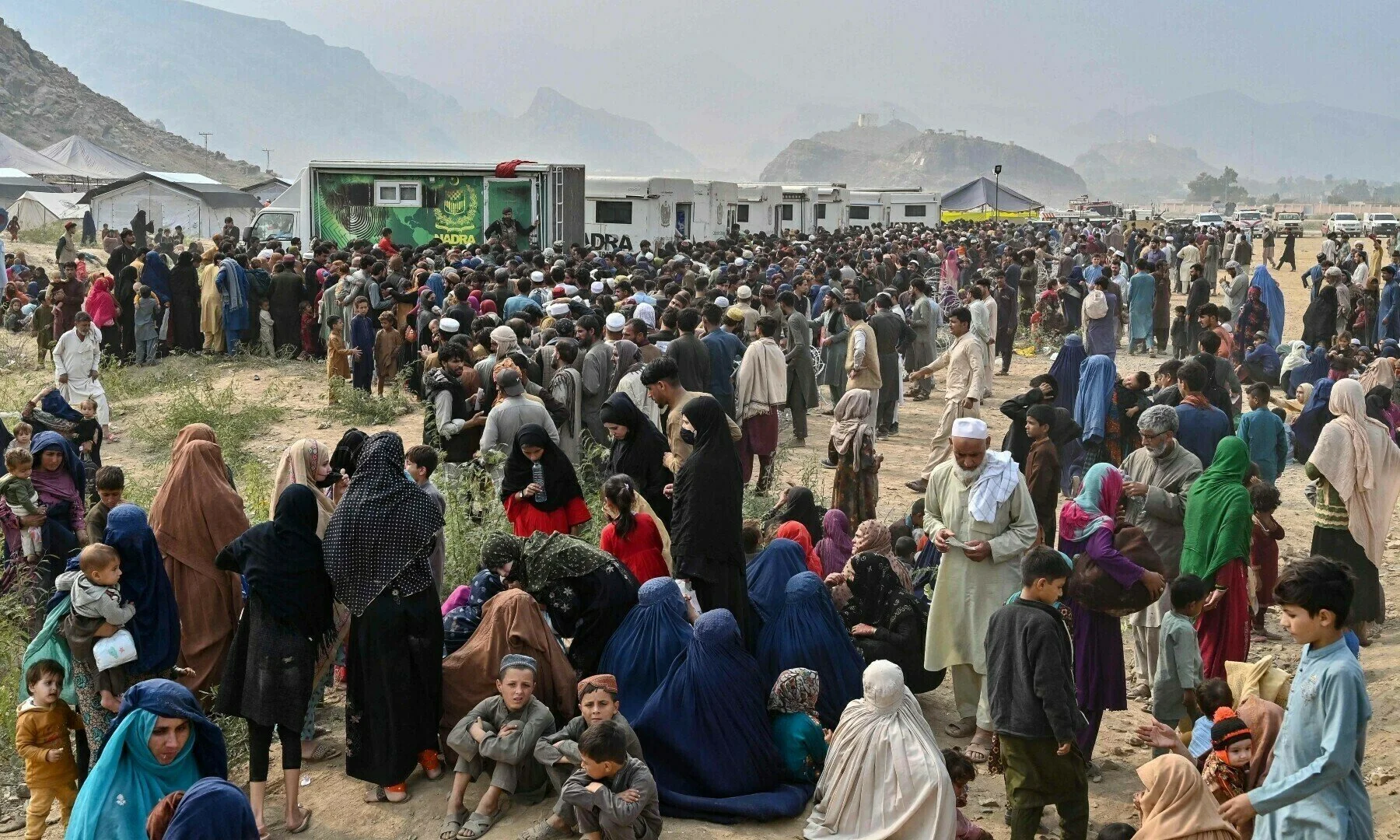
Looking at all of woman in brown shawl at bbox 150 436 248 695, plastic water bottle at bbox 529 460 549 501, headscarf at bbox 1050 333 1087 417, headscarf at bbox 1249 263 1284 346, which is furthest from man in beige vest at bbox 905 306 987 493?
headscarf at bbox 1249 263 1284 346

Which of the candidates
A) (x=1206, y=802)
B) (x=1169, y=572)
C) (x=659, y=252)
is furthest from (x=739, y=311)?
(x=659, y=252)

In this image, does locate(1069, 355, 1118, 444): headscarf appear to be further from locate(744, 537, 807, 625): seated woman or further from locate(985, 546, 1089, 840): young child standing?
locate(985, 546, 1089, 840): young child standing

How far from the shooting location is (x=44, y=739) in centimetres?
512

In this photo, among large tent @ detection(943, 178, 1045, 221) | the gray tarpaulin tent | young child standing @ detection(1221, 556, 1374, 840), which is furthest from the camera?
the gray tarpaulin tent

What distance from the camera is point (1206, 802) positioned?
3914 mm

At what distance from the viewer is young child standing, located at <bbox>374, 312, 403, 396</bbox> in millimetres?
13133

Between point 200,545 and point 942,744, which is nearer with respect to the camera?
point 200,545

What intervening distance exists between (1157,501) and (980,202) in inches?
2005

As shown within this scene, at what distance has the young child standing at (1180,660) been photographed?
5.77 metres

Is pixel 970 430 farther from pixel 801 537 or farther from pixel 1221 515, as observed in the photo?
pixel 1221 515

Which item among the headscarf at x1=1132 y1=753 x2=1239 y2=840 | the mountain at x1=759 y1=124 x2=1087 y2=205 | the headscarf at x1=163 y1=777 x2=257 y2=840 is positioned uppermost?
the mountain at x1=759 y1=124 x2=1087 y2=205

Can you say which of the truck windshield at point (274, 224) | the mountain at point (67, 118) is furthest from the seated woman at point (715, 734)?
the mountain at point (67, 118)

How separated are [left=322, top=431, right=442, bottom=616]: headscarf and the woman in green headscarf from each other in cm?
358

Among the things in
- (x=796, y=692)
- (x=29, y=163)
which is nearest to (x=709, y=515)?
(x=796, y=692)
